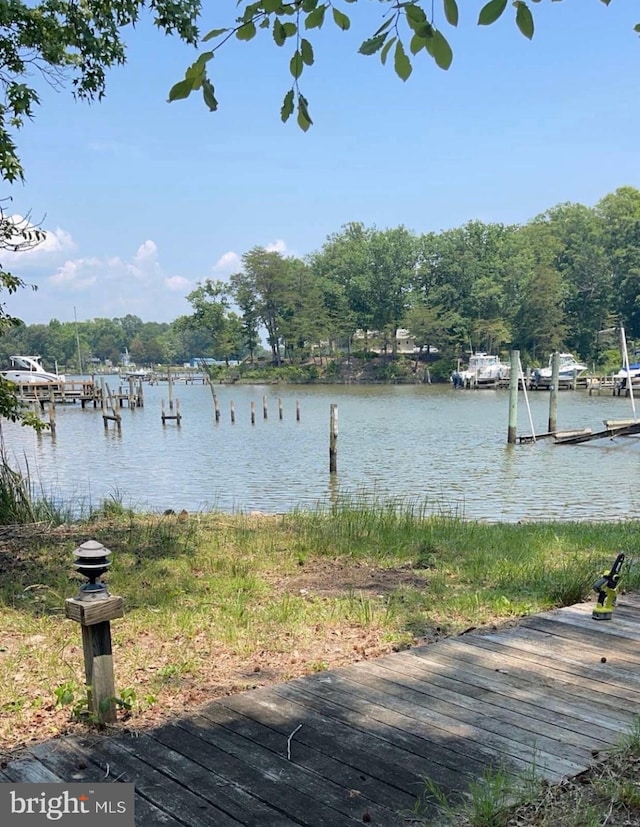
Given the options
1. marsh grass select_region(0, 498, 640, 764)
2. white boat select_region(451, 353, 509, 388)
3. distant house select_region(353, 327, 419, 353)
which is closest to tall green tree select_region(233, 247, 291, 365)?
distant house select_region(353, 327, 419, 353)

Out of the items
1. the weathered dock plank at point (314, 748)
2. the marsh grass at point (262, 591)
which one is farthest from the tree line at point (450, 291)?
the weathered dock plank at point (314, 748)

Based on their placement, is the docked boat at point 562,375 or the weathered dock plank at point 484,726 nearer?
the weathered dock plank at point 484,726

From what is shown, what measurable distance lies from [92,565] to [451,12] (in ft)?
8.31

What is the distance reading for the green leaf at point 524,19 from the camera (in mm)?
2295

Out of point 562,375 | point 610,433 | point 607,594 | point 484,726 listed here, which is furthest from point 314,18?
point 562,375

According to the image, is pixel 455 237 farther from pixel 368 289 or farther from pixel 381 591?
pixel 381 591

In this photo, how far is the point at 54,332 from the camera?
13525 cm

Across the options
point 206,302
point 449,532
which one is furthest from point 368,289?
point 449,532

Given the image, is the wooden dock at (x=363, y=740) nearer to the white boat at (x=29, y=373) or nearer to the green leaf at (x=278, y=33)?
the green leaf at (x=278, y=33)

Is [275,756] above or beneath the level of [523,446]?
above

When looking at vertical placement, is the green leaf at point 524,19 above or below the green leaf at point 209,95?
above

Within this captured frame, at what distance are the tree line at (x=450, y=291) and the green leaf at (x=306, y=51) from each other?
2808 inches

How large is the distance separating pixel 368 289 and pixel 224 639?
78.9 metres

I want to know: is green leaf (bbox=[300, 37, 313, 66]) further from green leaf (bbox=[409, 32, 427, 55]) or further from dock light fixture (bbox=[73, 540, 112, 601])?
Result: dock light fixture (bbox=[73, 540, 112, 601])
